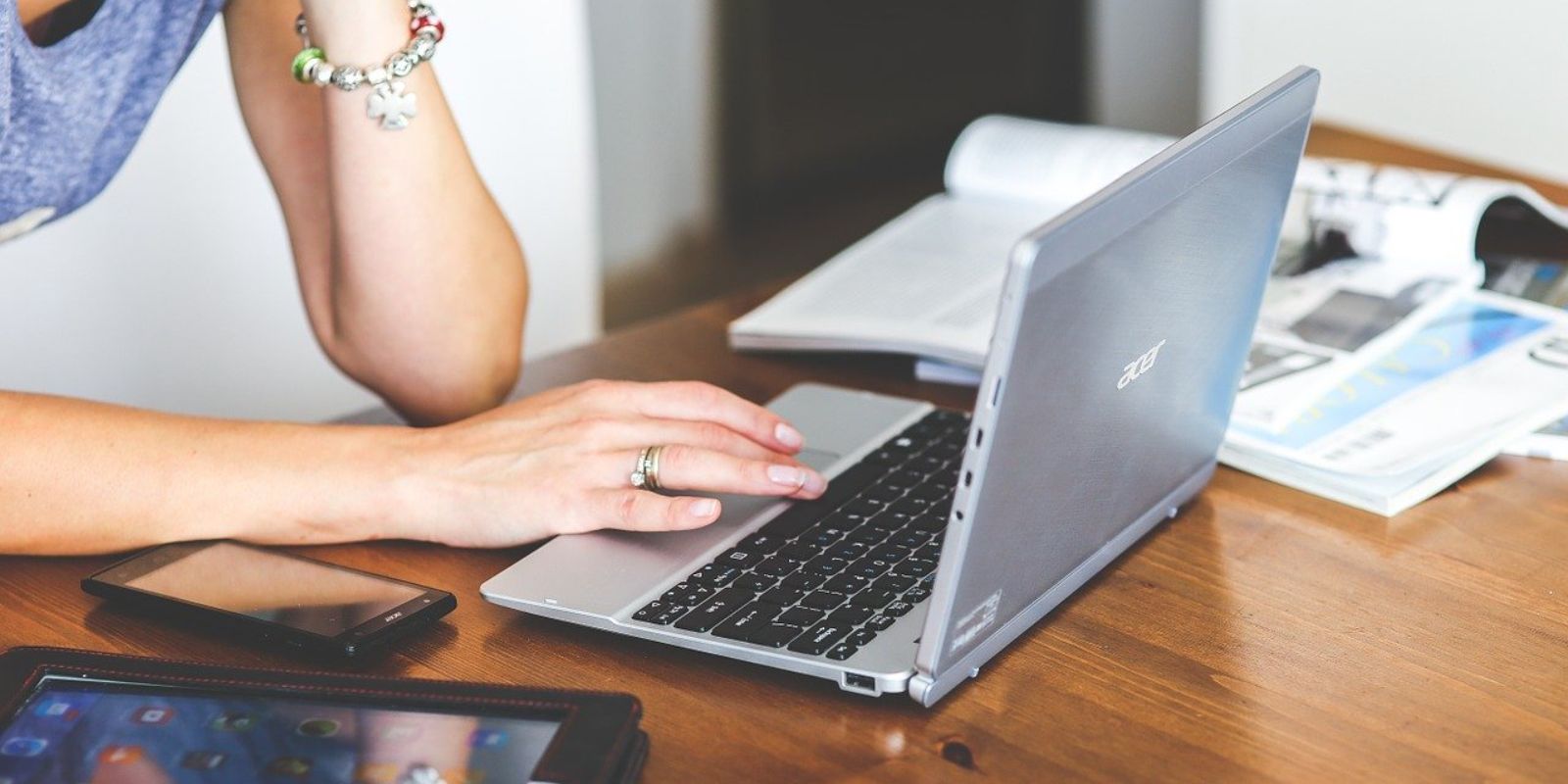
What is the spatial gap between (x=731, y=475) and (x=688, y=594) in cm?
10

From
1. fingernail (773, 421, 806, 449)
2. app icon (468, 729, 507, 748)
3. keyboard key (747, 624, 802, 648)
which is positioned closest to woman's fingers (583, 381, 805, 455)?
fingernail (773, 421, 806, 449)

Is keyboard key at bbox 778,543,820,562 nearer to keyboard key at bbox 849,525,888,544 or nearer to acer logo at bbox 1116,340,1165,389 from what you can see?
keyboard key at bbox 849,525,888,544

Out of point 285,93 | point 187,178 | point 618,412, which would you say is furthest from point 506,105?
point 618,412

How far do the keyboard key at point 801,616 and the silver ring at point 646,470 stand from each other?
0.15 m

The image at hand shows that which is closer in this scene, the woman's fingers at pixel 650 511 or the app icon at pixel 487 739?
the app icon at pixel 487 739

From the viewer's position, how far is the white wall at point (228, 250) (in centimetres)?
153

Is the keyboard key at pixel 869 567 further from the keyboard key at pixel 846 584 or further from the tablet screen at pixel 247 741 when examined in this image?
the tablet screen at pixel 247 741

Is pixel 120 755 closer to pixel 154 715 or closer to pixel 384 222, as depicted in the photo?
pixel 154 715

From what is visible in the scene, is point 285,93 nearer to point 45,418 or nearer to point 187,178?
point 45,418

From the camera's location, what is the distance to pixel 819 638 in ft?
2.34

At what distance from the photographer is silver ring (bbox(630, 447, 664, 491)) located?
867 millimetres

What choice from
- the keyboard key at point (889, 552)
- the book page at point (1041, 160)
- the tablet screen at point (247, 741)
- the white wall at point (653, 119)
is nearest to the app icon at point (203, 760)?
the tablet screen at point (247, 741)

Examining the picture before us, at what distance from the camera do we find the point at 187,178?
1614mm

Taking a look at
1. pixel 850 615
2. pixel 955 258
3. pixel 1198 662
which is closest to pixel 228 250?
pixel 955 258
